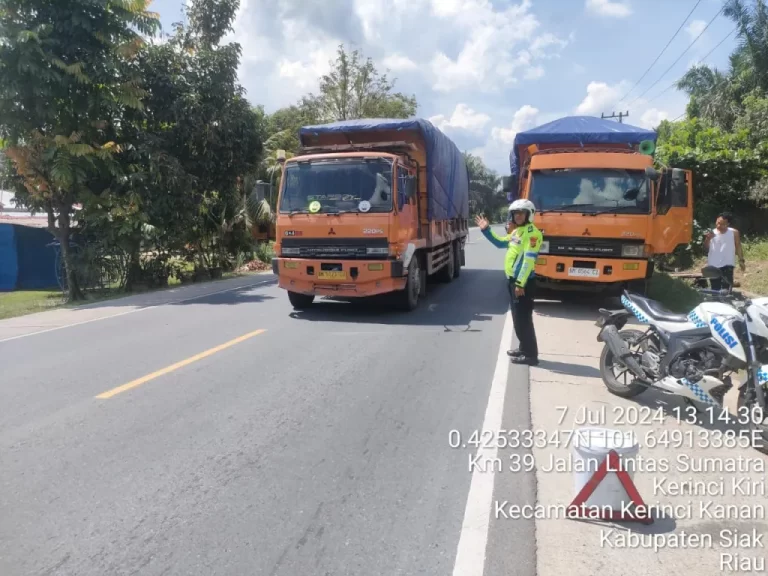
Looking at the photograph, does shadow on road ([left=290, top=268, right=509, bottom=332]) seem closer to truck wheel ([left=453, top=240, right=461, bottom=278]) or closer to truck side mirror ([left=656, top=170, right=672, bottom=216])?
truck wheel ([left=453, top=240, right=461, bottom=278])

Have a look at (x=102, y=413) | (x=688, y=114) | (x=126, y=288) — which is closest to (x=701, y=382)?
(x=102, y=413)

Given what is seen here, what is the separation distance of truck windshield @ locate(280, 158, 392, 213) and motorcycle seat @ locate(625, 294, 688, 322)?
464 centimetres

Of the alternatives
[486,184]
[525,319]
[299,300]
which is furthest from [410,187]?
[486,184]

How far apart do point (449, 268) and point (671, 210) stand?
242 inches

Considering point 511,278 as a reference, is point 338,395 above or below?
below

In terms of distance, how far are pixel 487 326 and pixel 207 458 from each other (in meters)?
5.89

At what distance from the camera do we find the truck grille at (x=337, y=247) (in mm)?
9953

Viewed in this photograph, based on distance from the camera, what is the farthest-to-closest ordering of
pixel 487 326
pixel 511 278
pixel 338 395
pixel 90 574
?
pixel 487 326 → pixel 511 278 → pixel 338 395 → pixel 90 574

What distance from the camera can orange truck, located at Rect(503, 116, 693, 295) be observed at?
33.3ft

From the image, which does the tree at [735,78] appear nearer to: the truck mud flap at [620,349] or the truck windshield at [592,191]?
the truck windshield at [592,191]

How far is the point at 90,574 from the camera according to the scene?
10.2ft

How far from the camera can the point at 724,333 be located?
192 inches

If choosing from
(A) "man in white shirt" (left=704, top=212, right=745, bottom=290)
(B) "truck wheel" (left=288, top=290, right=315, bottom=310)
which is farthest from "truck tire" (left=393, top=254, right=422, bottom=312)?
(A) "man in white shirt" (left=704, top=212, right=745, bottom=290)

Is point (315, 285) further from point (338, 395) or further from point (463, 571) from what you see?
point (463, 571)
